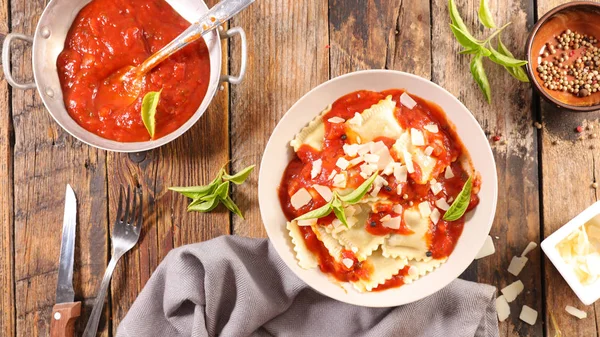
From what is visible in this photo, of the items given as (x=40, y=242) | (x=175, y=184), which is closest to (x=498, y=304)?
(x=175, y=184)

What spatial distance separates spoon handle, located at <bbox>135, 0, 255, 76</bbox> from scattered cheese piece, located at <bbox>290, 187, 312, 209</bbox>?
3.66 feet

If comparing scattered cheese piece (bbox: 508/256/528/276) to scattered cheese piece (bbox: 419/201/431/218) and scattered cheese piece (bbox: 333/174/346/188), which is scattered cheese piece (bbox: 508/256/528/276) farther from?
Answer: scattered cheese piece (bbox: 333/174/346/188)

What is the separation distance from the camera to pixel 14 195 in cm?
393

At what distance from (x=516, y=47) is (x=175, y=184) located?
8.08 feet

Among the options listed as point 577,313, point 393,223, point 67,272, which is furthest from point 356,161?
point 67,272

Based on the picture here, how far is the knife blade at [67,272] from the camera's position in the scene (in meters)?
3.80

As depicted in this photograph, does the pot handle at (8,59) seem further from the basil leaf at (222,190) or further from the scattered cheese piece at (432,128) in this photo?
the scattered cheese piece at (432,128)

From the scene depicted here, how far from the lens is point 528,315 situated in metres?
3.82

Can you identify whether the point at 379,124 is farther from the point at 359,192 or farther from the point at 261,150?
the point at 261,150

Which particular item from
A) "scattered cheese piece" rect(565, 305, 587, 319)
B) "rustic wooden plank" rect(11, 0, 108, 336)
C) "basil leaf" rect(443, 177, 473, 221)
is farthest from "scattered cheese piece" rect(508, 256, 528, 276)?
"rustic wooden plank" rect(11, 0, 108, 336)

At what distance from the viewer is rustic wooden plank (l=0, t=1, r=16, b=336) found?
3.91 metres

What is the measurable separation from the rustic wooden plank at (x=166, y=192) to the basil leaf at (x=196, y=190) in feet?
0.69

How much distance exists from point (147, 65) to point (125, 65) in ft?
0.50

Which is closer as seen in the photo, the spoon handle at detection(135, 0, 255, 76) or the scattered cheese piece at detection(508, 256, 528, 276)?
the spoon handle at detection(135, 0, 255, 76)
